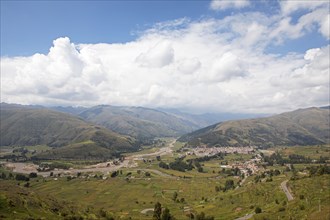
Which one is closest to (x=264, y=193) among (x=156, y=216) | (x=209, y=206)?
(x=209, y=206)

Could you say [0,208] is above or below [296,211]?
above

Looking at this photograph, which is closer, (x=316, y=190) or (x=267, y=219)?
(x=267, y=219)

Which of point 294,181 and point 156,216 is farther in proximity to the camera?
point 294,181

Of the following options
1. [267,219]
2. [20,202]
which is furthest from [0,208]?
[267,219]

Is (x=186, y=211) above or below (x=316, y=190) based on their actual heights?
below

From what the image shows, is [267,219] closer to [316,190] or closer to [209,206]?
[316,190]

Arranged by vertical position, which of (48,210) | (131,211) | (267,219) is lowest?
(131,211)

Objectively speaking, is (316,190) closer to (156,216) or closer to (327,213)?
(327,213)

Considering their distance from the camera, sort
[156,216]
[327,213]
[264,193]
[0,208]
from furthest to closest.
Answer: [264,193]
[156,216]
[327,213]
[0,208]

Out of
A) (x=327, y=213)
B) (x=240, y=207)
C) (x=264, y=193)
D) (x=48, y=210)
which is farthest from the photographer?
(x=264, y=193)

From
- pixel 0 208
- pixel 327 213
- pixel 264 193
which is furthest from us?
pixel 264 193
